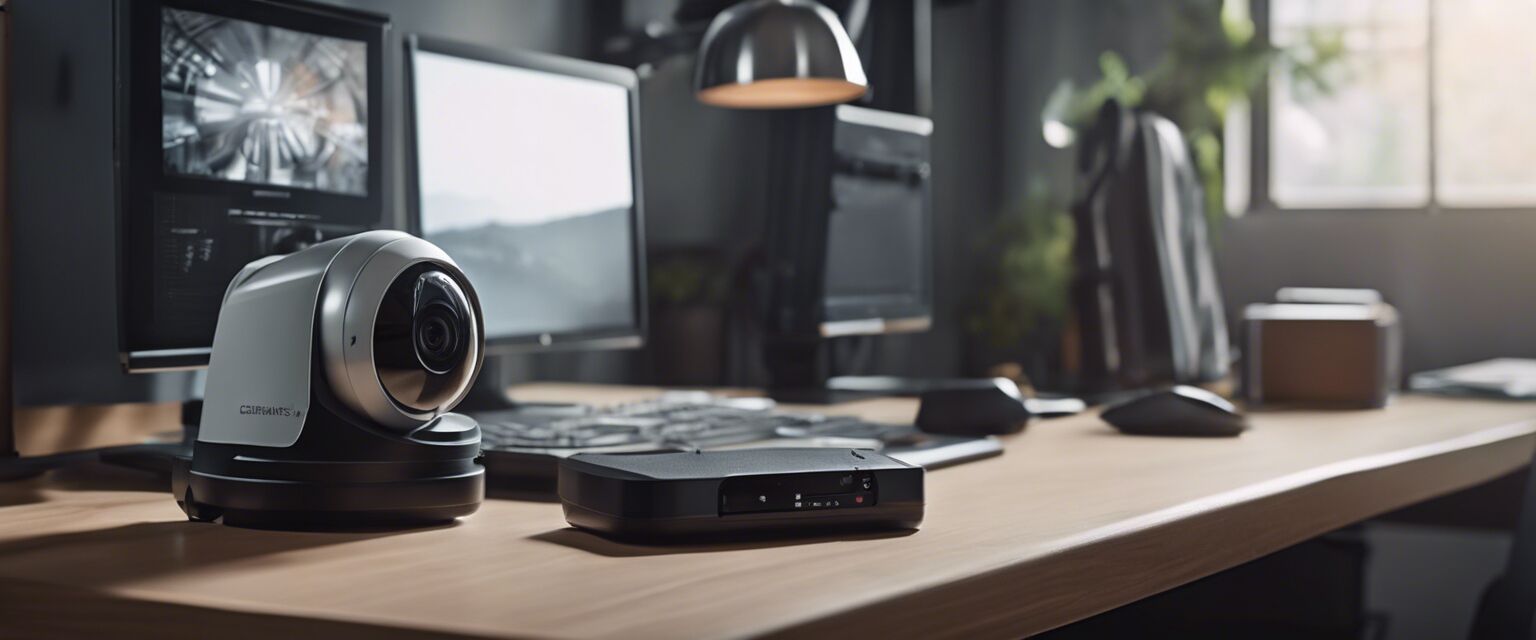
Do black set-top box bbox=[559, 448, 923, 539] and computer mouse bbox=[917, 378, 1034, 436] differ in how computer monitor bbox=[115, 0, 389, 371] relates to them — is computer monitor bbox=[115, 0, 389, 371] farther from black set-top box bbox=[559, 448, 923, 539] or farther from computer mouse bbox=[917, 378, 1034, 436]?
computer mouse bbox=[917, 378, 1034, 436]

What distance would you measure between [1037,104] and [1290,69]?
0.76 m

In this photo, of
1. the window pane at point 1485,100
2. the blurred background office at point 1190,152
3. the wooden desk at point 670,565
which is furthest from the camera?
the window pane at point 1485,100

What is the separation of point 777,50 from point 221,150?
627 millimetres

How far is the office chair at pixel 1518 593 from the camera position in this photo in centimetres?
126

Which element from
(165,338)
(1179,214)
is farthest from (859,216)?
(165,338)

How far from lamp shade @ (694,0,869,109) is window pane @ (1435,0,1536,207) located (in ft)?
8.17

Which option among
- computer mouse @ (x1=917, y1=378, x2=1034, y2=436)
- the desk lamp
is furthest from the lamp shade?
computer mouse @ (x1=917, y1=378, x2=1034, y2=436)

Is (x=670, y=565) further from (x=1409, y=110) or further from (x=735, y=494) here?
(x=1409, y=110)

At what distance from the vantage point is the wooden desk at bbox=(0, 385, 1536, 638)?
56cm

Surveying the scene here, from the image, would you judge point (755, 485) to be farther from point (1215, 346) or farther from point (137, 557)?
point (1215, 346)

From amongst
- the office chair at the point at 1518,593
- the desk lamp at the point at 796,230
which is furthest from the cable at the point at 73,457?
the office chair at the point at 1518,593

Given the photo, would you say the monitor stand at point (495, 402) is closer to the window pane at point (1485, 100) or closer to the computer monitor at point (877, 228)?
the computer monitor at point (877, 228)

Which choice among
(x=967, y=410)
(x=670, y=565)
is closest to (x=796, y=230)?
(x=967, y=410)

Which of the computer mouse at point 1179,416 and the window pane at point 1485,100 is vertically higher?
the window pane at point 1485,100
